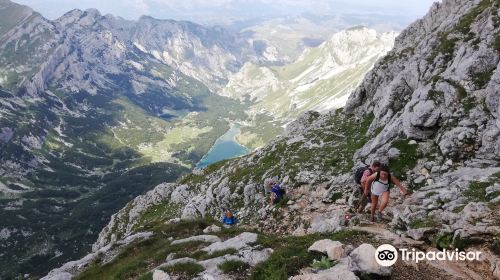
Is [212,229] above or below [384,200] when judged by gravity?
below

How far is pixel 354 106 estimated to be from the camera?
77.0 meters

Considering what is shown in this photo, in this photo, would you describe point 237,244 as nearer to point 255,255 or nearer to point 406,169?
point 255,255

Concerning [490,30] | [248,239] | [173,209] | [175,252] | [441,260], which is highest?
[490,30]

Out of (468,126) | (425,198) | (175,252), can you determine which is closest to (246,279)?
(175,252)

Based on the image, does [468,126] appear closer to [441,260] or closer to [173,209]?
[441,260]

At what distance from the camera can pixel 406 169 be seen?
39.4m

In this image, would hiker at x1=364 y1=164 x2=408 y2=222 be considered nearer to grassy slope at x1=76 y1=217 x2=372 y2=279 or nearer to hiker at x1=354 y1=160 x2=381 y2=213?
hiker at x1=354 y1=160 x2=381 y2=213

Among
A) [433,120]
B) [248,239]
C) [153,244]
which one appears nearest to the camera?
[248,239]

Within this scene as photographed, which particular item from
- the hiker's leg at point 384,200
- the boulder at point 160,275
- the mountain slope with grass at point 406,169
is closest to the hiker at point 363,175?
the mountain slope with grass at point 406,169

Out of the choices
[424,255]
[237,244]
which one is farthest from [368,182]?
[237,244]

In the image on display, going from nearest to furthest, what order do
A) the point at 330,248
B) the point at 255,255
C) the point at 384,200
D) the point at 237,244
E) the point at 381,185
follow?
the point at 330,248 → the point at 255,255 → the point at 237,244 → the point at 384,200 → the point at 381,185

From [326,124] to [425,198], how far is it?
46.0 m

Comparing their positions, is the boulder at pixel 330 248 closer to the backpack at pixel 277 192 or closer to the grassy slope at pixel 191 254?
the grassy slope at pixel 191 254

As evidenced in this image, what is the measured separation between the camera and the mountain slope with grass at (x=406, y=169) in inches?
827
